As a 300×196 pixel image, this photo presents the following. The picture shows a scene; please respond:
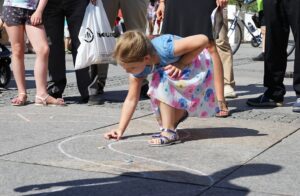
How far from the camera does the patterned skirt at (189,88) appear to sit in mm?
4957

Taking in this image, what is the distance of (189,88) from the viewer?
196 inches

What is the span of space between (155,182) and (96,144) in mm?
A: 1124

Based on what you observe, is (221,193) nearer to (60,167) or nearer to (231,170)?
(231,170)

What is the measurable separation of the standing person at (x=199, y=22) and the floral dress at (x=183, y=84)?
1057 millimetres

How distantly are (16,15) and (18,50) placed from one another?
405 mm

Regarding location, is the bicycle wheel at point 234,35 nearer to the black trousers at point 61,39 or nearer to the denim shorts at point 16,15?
the black trousers at point 61,39

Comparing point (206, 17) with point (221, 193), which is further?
point (206, 17)

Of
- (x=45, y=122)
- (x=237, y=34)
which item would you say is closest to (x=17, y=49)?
(x=45, y=122)

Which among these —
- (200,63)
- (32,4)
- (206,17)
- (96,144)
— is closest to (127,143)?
(96,144)

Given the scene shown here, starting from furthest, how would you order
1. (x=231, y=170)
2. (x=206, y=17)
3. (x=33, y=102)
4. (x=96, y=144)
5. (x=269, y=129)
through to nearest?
1. (x=33, y=102)
2. (x=206, y=17)
3. (x=269, y=129)
4. (x=96, y=144)
5. (x=231, y=170)

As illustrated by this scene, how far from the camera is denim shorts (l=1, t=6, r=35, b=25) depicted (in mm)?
6656

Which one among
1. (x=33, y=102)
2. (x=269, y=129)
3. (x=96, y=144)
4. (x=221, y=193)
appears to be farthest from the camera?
(x=33, y=102)

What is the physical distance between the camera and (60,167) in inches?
165

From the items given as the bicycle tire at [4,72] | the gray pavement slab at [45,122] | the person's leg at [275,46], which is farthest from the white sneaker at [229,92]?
the bicycle tire at [4,72]
